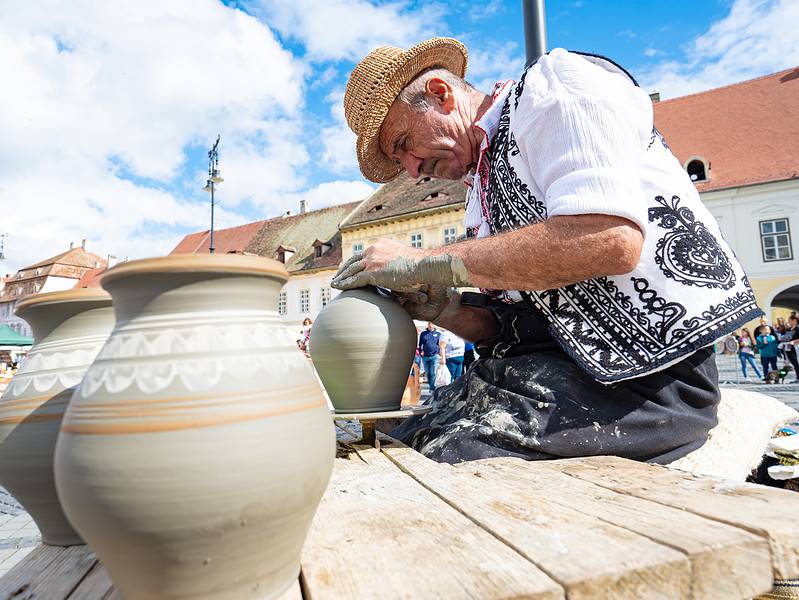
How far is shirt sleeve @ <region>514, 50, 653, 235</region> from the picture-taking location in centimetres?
150

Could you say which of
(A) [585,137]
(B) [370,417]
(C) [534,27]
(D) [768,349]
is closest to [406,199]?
(D) [768,349]

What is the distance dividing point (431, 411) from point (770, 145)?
23.2 metres

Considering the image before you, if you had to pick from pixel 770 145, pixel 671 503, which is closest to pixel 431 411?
pixel 671 503

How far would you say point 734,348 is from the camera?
1048cm

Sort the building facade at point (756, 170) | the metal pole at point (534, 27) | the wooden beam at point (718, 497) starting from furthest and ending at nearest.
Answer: the building facade at point (756, 170) → the metal pole at point (534, 27) → the wooden beam at point (718, 497)

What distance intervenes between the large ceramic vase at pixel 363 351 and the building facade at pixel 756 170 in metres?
20.5

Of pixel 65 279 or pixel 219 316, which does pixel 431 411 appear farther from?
pixel 65 279

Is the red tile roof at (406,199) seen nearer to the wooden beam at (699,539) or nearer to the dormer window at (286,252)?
the dormer window at (286,252)

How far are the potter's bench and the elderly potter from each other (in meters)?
0.44

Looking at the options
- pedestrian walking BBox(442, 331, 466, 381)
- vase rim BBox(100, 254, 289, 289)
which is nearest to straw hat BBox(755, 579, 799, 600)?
vase rim BBox(100, 254, 289, 289)

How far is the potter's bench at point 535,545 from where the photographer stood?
28.5 inches

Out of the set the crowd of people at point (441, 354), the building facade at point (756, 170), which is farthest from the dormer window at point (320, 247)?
the crowd of people at point (441, 354)

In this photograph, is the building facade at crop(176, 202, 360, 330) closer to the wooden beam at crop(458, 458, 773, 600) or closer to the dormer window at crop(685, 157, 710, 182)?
the dormer window at crop(685, 157, 710, 182)

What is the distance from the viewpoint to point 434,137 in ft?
7.72
